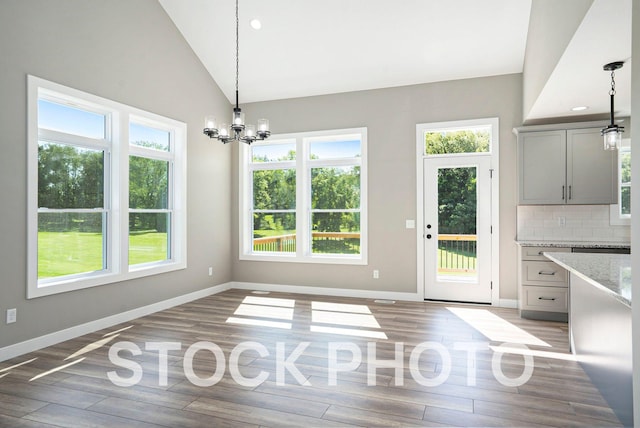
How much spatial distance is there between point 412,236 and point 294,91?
2.92 metres

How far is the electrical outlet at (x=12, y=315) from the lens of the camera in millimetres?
3586

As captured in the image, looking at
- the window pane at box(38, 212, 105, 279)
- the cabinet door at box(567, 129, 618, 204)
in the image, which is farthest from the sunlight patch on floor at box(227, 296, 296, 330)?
the cabinet door at box(567, 129, 618, 204)

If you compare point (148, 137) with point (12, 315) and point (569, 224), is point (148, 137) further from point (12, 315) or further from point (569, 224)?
point (569, 224)

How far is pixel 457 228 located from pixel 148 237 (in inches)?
166

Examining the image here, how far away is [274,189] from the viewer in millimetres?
6848

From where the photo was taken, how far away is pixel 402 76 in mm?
5855

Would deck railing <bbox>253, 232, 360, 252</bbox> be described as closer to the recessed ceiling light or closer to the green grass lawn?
the green grass lawn

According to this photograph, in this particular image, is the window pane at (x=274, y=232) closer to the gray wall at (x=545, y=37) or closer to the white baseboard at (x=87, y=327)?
the white baseboard at (x=87, y=327)

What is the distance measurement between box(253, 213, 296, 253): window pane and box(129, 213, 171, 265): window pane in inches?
64.7

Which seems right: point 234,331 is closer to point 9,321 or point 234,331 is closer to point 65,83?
point 9,321

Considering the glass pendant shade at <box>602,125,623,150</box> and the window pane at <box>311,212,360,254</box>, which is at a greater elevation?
the glass pendant shade at <box>602,125,623,150</box>

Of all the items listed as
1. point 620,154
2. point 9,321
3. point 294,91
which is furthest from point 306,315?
point 620,154

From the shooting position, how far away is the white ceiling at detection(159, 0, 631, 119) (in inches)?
186

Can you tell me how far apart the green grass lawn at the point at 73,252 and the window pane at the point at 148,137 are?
1156 millimetres
